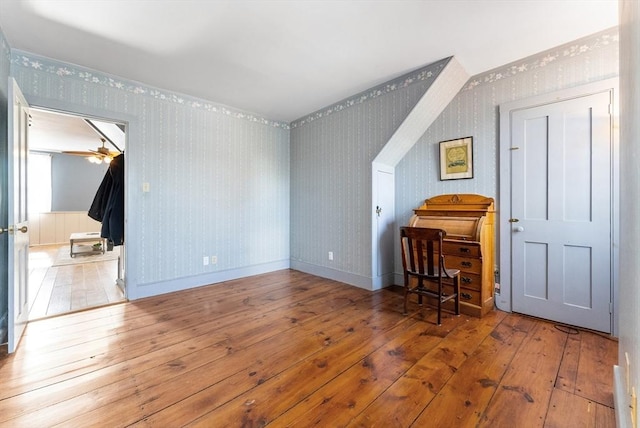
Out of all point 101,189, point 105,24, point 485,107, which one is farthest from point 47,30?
point 485,107

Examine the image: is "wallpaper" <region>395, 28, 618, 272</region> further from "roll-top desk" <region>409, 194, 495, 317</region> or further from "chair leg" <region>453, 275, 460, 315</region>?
"chair leg" <region>453, 275, 460, 315</region>

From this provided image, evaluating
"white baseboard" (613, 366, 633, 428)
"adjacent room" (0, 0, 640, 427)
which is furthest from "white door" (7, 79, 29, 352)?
"white baseboard" (613, 366, 633, 428)

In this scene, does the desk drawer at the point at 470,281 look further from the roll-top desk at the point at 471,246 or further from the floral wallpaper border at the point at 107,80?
the floral wallpaper border at the point at 107,80

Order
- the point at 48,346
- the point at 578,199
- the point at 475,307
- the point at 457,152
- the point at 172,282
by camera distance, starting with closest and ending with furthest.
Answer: the point at 48,346, the point at 578,199, the point at 475,307, the point at 457,152, the point at 172,282

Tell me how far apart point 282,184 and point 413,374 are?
344cm

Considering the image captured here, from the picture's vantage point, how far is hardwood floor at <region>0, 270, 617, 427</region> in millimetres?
1351

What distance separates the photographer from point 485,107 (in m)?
2.79

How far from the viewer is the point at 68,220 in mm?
7414

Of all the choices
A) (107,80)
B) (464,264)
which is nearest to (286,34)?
(107,80)

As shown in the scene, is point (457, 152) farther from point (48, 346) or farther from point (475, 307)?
point (48, 346)

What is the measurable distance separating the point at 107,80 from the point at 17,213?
5.47ft

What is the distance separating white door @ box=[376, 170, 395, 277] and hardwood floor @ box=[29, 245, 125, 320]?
10.1 ft

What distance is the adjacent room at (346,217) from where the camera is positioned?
1.47 m

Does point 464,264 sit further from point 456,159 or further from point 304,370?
point 304,370
